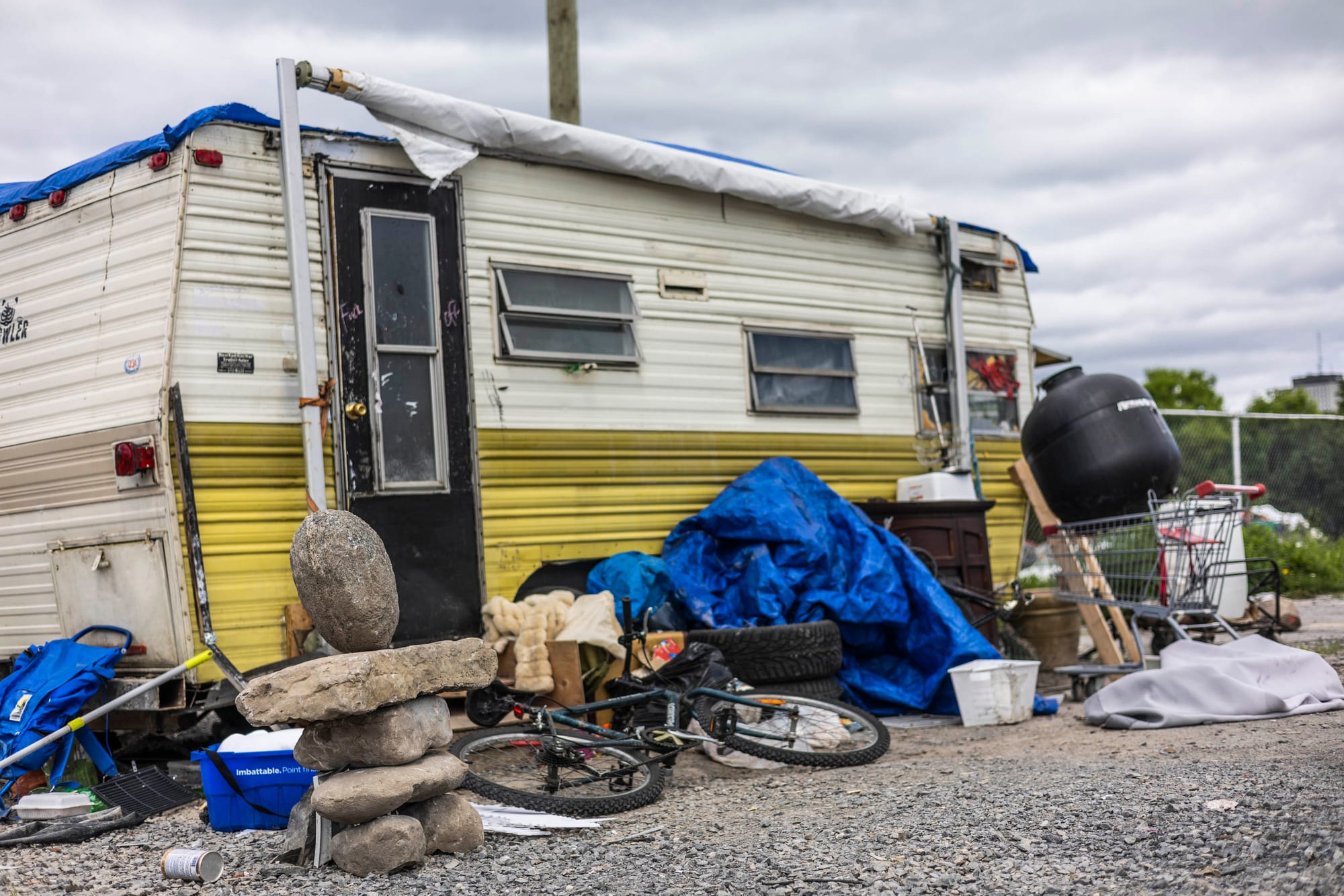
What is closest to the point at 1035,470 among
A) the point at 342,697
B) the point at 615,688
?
the point at 615,688

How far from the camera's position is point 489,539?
6.09m

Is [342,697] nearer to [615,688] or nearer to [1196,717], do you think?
[615,688]

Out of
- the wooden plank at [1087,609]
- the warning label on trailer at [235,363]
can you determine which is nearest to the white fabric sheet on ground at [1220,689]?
the wooden plank at [1087,609]

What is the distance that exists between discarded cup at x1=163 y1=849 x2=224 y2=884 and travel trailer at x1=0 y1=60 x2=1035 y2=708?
65.9 inches

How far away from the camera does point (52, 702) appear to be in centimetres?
494

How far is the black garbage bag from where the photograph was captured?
5332mm

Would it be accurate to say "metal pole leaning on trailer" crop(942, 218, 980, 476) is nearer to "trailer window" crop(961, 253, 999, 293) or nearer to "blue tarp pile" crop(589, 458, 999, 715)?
"trailer window" crop(961, 253, 999, 293)

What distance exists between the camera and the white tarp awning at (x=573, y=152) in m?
5.80

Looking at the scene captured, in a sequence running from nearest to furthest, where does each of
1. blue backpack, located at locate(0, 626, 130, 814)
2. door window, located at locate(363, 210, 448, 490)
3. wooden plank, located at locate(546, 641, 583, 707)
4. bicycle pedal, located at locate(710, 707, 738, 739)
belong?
blue backpack, located at locate(0, 626, 130, 814)
bicycle pedal, located at locate(710, 707, 738, 739)
wooden plank, located at locate(546, 641, 583, 707)
door window, located at locate(363, 210, 448, 490)

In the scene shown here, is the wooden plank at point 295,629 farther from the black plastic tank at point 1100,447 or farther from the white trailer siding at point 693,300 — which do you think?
the black plastic tank at point 1100,447

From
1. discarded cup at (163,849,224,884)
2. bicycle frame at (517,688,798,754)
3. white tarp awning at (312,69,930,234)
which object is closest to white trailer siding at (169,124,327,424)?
white tarp awning at (312,69,930,234)

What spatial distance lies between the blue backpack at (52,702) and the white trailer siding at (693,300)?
214cm

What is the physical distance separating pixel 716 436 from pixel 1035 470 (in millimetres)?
A: 2201

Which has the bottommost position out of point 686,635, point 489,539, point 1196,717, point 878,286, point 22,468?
point 1196,717
